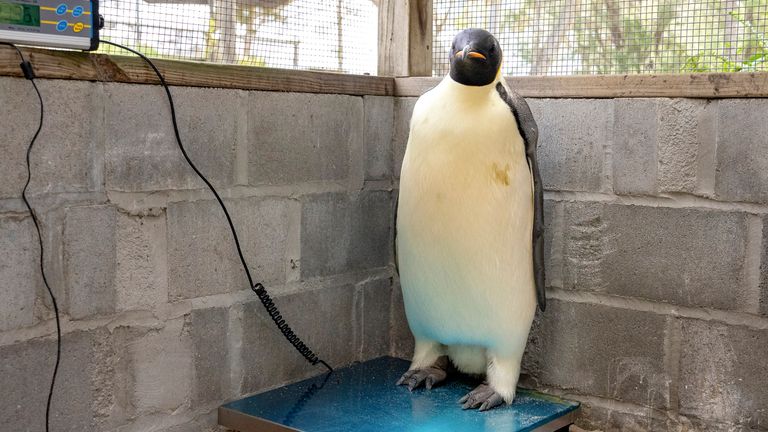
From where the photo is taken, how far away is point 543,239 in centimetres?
181

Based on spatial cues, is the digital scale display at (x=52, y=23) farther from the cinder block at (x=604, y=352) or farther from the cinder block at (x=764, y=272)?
the cinder block at (x=764, y=272)

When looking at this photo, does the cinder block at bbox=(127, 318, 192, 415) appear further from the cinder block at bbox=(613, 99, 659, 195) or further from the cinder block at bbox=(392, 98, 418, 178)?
the cinder block at bbox=(613, 99, 659, 195)

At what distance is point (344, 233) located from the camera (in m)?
2.00

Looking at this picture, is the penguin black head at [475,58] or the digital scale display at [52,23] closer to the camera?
the digital scale display at [52,23]

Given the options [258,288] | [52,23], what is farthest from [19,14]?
[258,288]

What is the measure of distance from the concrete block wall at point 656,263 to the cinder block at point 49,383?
964 mm

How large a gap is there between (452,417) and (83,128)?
878mm

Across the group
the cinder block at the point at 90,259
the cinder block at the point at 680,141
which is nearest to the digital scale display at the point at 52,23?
the cinder block at the point at 90,259

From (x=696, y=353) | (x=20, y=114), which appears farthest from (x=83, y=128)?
(x=696, y=353)

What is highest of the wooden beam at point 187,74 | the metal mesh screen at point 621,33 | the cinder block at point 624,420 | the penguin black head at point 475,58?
the metal mesh screen at point 621,33

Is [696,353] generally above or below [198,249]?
below

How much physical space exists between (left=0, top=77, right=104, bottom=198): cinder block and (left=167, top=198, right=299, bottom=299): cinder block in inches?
8.1

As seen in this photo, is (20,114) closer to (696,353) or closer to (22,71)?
(22,71)

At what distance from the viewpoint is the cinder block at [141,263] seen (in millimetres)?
1520
